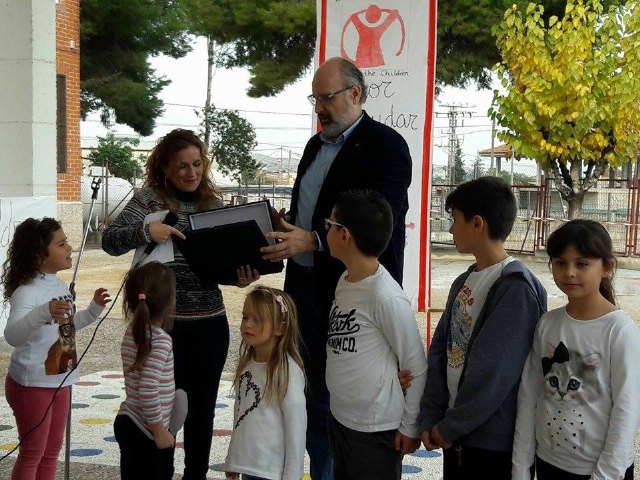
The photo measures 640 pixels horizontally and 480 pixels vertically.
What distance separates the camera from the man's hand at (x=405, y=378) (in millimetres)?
2822

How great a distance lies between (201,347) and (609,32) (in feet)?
48.8

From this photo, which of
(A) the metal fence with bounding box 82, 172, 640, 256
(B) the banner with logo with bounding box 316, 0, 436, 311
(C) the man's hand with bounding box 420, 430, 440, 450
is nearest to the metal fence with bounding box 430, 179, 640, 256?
(A) the metal fence with bounding box 82, 172, 640, 256

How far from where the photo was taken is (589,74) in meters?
16.5

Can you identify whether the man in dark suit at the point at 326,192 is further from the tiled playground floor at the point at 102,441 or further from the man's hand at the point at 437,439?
the tiled playground floor at the point at 102,441

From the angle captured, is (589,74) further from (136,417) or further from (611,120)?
(136,417)

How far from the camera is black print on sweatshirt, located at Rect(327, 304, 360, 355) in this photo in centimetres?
285

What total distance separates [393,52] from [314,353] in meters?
2.32

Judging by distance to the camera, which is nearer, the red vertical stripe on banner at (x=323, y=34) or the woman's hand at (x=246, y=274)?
the woman's hand at (x=246, y=274)

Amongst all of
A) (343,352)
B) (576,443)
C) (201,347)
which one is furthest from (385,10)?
(576,443)

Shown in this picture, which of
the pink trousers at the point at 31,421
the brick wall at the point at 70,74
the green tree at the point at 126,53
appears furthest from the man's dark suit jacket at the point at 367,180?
the green tree at the point at 126,53

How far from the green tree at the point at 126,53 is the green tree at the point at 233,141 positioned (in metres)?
8.42

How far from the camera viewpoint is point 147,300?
321 cm

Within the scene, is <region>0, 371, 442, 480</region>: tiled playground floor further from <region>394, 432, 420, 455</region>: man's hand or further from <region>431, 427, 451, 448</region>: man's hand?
<region>431, 427, 451, 448</region>: man's hand

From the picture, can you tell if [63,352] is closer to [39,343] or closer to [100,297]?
[39,343]
